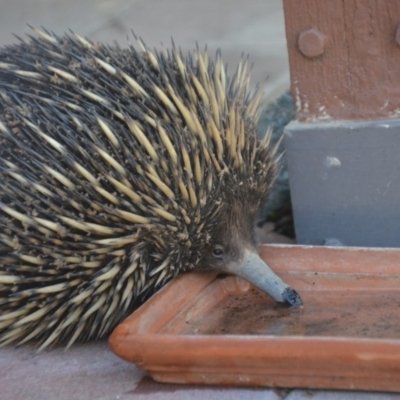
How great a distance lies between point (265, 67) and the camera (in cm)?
514

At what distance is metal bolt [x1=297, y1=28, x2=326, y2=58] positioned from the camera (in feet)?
8.77

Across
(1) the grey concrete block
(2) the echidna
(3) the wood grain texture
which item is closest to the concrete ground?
(2) the echidna

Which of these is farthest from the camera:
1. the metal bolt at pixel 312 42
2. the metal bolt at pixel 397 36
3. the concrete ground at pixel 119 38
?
the metal bolt at pixel 312 42

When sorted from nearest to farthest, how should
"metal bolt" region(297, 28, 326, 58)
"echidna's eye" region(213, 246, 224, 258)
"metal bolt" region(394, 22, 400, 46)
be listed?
1. "echidna's eye" region(213, 246, 224, 258)
2. "metal bolt" region(394, 22, 400, 46)
3. "metal bolt" region(297, 28, 326, 58)

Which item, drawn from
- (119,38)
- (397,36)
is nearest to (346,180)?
(397,36)

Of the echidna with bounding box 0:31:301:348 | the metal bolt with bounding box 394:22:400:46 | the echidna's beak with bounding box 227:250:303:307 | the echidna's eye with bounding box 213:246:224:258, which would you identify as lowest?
the echidna's beak with bounding box 227:250:303:307

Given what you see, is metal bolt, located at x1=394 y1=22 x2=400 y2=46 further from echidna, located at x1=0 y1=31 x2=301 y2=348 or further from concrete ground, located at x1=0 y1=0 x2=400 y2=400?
concrete ground, located at x1=0 y1=0 x2=400 y2=400

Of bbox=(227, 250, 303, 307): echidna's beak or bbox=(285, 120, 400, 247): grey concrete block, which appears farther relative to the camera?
bbox=(285, 120, 400, 247): grey concrete block

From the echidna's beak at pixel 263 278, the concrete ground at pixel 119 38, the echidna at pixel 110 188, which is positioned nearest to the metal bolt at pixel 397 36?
the echidna at pixel 110 188

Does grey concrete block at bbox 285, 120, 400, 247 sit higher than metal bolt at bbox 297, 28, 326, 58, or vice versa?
metal bolt at bbox 297, 28, 326, 58

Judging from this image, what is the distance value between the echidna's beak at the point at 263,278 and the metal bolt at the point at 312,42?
0.73 metres

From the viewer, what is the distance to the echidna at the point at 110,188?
2.18 m

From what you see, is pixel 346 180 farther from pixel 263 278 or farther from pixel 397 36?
pixel 263 278

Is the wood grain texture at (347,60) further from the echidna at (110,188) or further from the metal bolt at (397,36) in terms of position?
the echidna at (110,188)
